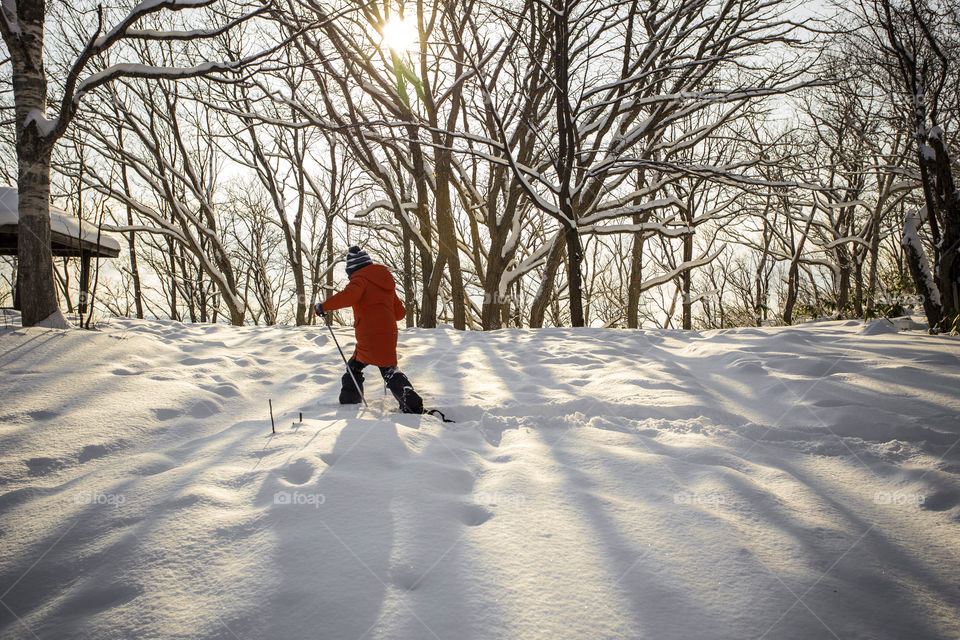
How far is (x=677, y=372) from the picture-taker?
14.3 feet

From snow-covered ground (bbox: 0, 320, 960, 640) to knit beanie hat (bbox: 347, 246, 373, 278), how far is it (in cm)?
135

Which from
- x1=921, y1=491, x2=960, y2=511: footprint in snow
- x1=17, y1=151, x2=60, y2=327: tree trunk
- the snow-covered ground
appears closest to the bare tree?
x1=17, y1=151, x2=60, y2=327: tree trunk

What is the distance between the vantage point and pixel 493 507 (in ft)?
6.55

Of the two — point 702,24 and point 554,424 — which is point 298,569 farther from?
point 702,24

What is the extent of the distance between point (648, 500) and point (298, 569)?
5.29ft

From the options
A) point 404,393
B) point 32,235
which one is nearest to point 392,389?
point 404,393

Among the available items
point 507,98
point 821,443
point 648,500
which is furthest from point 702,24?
point 648,500

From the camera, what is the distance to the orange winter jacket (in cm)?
403

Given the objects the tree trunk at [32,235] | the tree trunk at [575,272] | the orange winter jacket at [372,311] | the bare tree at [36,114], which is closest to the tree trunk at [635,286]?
the tree trunk at [575,272]

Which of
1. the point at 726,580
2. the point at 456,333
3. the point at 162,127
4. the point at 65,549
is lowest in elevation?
the point at 726,580

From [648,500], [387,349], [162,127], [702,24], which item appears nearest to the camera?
[648,500]

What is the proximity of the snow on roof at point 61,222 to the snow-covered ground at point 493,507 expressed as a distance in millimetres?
4004

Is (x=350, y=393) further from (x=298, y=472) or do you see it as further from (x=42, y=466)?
(x=42, y=466)

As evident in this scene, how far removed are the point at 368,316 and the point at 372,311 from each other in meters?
0.06
